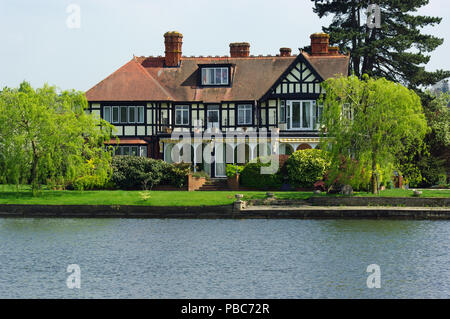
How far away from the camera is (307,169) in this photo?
48188 mm

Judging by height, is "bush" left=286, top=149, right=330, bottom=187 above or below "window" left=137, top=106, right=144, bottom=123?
below

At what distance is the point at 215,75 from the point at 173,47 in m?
4.76

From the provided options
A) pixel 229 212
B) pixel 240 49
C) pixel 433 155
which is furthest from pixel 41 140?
pixel 433 155

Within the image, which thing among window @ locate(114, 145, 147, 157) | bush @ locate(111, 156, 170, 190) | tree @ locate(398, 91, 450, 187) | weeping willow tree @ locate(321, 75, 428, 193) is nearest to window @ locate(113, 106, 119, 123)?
window @ locate(114, 145, 147, 157)

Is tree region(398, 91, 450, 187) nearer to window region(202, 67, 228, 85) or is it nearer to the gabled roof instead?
the gabled roof

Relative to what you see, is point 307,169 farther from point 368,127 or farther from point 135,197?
point 135,197

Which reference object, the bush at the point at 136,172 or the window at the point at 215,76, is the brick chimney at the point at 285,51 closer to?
the window at the point at 215,76

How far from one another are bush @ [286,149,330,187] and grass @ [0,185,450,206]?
8.58 ft

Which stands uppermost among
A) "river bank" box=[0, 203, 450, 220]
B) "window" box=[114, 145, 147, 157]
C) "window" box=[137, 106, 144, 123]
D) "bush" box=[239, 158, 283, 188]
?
"window" box=[137, 106, 144, 123]

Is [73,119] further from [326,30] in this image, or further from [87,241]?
[326,30]

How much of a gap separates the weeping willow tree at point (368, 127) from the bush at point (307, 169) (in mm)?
4137

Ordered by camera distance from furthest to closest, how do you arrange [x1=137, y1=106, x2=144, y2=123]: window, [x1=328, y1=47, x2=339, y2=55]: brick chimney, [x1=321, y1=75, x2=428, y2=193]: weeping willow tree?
[x1=328, y1=47, x2=339, y2=55]: brick chimney < [x1=137, y1=106, x2=144, y2=123]: window < [x1=321, y1=75, x2=428, y2=193]: weeping willow tree

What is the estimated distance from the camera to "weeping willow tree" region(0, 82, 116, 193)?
43.2m

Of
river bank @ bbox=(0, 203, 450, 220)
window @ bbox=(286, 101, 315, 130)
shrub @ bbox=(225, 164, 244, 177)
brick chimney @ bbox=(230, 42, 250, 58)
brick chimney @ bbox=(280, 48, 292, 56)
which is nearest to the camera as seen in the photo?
river bank @ bbox=(0, 203, 450, 220)
